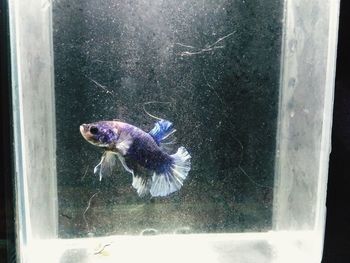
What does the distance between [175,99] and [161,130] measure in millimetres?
125

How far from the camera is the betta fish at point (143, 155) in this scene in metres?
1.11

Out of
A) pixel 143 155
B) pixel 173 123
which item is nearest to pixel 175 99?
pixel 173 123

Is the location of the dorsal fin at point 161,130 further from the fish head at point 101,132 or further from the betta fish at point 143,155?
the fish head at point 101,132

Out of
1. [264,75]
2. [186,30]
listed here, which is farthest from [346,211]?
[186,30]

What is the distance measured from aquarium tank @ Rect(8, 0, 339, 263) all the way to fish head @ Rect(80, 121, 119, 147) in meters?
0.06

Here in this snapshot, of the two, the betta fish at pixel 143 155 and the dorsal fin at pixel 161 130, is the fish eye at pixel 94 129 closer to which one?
the betta fish at pixel 143 155

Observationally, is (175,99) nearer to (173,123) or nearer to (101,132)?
(173,123)

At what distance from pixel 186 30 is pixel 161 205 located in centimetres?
55

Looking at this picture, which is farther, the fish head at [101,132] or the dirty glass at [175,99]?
the dirty glass at [175,99]

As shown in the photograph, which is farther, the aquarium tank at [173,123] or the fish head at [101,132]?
the aquarium tank at [173,123]

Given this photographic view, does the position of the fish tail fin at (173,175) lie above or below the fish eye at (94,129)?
below

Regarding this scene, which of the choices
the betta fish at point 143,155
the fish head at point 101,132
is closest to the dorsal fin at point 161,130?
the betta fish at point 143,155

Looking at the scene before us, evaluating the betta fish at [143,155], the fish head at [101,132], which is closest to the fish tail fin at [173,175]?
the betta fish at [143,155]

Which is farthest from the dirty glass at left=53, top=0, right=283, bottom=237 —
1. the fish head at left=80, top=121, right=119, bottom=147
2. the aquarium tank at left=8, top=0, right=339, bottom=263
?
the fish head at left=80, top=121, right=119, bottom=147
